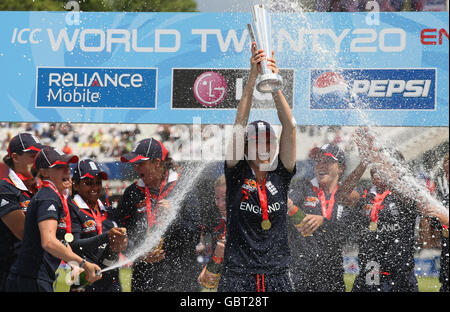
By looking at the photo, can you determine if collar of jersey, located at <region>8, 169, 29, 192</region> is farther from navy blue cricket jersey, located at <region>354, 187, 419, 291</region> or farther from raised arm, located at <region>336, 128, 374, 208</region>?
navy blue cricket jersey, located at <region>354, 187, 419, 291</region>

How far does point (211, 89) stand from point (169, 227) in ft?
5.34

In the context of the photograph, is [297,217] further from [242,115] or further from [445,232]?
[242,115]

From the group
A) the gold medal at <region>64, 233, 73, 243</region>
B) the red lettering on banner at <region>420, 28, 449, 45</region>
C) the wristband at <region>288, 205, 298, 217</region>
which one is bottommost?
the gold medal at <region>64, 233, 73, 243</region>

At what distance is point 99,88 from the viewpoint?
6613mm

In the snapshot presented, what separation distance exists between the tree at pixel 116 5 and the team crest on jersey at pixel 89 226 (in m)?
3.22

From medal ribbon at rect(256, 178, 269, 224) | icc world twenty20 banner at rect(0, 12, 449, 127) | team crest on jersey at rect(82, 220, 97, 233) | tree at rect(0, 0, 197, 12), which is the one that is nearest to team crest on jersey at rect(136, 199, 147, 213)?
team crest on jersey at rect(82, 220, 97, 233)

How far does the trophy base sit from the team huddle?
4.71ft

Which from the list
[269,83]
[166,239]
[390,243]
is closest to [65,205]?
[166,239]

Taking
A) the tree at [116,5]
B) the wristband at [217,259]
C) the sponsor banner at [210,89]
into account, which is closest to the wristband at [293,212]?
the wristband at [217,259]

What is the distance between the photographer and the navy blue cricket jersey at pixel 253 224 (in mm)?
3969

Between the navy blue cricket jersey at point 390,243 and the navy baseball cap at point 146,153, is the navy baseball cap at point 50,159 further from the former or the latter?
the navy blue cricket jersey at point 390,243

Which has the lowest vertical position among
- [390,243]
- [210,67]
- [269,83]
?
[390,243]

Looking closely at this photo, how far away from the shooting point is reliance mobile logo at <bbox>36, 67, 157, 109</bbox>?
6.59 meters

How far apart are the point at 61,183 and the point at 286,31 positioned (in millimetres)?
2927
